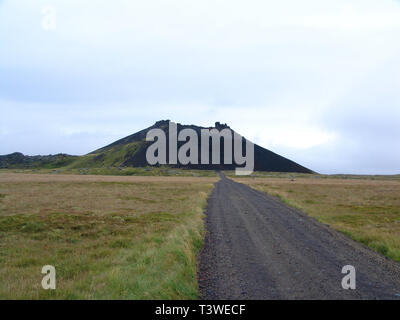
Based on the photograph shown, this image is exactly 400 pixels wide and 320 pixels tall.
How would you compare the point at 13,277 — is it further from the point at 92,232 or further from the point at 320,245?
the point at 320,245

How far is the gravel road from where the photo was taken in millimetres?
7297

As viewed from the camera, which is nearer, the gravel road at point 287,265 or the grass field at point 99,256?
the gravel road at point 287,265

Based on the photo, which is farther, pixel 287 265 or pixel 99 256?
pixel 99 256

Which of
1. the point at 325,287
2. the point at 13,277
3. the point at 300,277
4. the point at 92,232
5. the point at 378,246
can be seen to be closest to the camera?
the point at 325,287

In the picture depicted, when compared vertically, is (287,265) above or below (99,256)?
above

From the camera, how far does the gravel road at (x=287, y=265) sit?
7297mm

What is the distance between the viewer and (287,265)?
949cm

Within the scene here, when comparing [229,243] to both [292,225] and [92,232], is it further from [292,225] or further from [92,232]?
[92,232]

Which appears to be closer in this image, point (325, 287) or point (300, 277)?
point (325, 287)

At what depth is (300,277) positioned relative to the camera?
836 cm

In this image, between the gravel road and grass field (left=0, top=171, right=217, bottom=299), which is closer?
the gravel road
